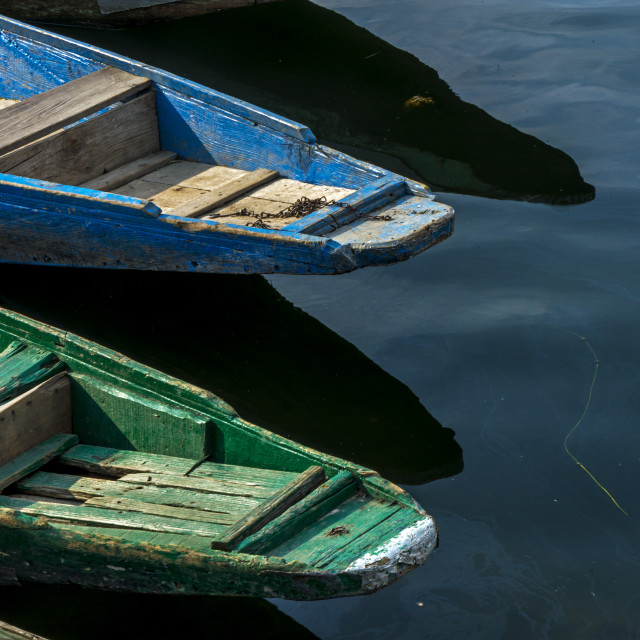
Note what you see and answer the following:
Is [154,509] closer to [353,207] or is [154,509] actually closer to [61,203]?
[353,207]

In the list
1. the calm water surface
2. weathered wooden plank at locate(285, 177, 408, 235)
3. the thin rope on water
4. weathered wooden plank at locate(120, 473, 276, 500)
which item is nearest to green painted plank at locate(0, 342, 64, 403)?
weathered wooden plank at locate(120, 473, 276, 500)

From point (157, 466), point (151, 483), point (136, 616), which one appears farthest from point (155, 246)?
point (136, 616)

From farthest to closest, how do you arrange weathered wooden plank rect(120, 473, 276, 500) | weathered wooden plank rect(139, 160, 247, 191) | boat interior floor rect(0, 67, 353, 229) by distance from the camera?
weathered wooden plank rect(139, 160, 247, 191), boat interior floor rect(0, 67, 353, 229), weathered wooden plank rect(120, 473, 276, 500)

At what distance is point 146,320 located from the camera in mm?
6348

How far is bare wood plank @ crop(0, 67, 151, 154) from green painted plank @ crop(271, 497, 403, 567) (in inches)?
137

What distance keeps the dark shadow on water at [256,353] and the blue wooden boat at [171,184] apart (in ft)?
1.58

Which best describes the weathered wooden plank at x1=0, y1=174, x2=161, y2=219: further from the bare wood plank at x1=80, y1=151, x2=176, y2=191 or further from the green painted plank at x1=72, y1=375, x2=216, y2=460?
the green painted plank at x1=72, y1=375, x2=216, y2=460

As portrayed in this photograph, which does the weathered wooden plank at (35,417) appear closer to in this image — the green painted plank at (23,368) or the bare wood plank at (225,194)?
the green painted plank at (23,368)

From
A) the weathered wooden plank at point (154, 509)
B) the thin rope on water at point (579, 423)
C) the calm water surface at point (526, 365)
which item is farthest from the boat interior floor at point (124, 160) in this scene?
the weathered wooden plank at point (154, 509)

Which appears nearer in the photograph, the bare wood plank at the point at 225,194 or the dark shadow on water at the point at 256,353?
the dark shadow on water at the point at 256,353

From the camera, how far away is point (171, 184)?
21.5 feet

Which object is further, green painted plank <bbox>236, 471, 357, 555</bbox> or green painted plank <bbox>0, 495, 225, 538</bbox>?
green painted plank <bbox>0, 495, 225, 538</bbox>

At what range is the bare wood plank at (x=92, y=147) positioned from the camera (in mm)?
6277

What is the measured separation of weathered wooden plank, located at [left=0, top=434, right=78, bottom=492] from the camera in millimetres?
4391
